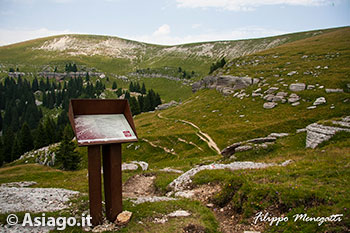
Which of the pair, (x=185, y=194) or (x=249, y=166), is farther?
(x=249, y=166)

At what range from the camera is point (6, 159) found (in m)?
86.3

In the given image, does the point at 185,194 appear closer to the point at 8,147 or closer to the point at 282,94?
the point at 282,94

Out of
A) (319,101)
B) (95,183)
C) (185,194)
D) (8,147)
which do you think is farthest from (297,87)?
(8,147)

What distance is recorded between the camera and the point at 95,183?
432 inches

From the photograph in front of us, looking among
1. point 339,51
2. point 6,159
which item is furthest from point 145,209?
point 339,51

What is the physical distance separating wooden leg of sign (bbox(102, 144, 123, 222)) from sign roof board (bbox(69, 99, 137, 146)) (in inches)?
28.7

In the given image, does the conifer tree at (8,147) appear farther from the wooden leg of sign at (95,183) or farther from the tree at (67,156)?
the wooden leg of sign at (95,183)

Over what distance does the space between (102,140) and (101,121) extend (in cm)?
153

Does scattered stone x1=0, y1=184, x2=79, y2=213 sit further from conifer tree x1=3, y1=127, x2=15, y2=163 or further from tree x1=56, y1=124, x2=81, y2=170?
conifer tree x1=3, y1=127, x2=15, y2=163

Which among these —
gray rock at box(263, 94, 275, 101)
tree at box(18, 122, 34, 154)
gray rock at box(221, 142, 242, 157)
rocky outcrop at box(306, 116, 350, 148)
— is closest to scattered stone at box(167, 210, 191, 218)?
gray rock at box(221, 142, 242, 157)

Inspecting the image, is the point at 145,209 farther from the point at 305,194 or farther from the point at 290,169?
the point at 290,169

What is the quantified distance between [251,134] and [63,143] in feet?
153

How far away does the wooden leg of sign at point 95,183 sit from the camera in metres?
10.8

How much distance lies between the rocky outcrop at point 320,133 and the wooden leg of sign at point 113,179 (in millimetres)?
22651
